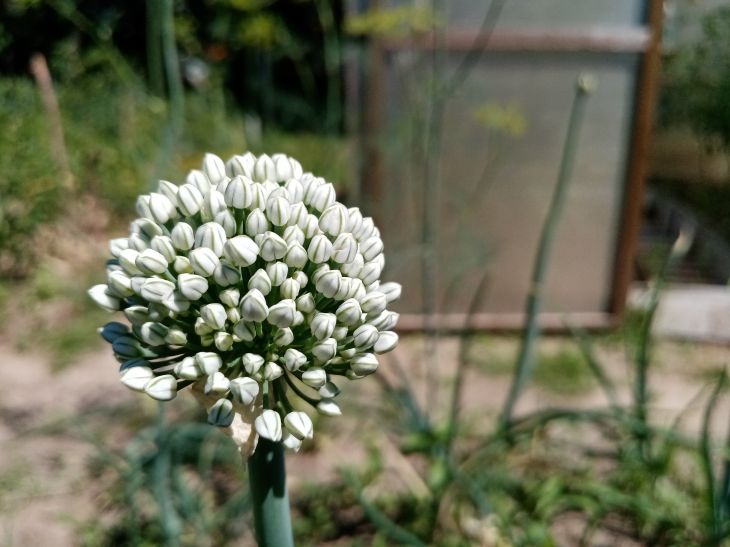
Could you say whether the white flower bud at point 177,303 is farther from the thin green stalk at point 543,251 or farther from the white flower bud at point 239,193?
the thin green stalk at point 543,251

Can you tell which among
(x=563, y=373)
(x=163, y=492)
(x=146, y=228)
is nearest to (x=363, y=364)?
(x=146, y=228)

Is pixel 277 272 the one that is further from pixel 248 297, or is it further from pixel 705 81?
pixel 705 81

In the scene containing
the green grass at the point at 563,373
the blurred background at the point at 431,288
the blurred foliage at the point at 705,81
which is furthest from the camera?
the blurred foliage at the point at 705,81

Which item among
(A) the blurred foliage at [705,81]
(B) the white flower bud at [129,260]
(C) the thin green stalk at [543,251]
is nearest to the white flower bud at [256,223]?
(B) the white flower bud at [129,260]

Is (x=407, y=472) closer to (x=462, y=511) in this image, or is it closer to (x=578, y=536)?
(x=462, y=511)

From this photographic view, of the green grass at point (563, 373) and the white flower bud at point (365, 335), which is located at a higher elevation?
the white flower bud at point (365, 335)

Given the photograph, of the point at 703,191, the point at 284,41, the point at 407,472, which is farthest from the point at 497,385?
Result: the point at 703,191
